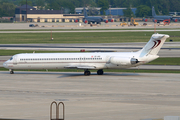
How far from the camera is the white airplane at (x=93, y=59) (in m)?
40.4

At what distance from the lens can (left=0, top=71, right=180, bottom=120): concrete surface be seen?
22.0 m

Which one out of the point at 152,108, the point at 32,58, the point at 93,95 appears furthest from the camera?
the point at 32,58

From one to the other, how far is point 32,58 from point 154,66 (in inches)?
736

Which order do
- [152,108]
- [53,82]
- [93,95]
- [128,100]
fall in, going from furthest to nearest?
[53,82], [93,95], [128,100], [152,108]

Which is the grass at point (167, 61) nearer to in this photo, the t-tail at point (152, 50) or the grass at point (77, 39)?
the t-tail at point (152, 50)

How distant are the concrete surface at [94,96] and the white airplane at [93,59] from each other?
169cm

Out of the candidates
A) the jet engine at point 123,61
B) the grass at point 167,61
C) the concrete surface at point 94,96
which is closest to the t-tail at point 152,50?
the jet engine at point 123,61

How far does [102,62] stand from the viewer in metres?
42.1

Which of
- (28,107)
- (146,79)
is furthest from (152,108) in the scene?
(146,79)

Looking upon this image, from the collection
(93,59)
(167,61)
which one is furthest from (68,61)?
(167,61)

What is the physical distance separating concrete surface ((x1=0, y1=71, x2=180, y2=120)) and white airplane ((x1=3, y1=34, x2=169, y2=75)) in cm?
169

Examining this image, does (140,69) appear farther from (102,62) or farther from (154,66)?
(102,62)

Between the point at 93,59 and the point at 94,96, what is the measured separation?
14304mm

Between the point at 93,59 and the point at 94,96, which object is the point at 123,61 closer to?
the point at 93,59
